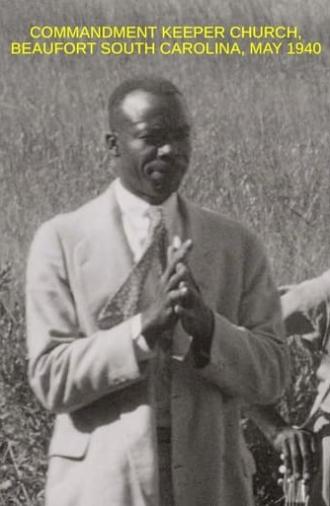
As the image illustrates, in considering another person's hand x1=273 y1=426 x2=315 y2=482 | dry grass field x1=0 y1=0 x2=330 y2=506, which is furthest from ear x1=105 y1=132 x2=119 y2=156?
dry grass field x1=0 y1=0 x2=330 y2=506

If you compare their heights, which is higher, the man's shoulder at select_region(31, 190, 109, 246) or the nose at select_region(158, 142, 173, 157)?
the nose at select_region(158, 142, 173, 157)

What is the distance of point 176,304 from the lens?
2732mm

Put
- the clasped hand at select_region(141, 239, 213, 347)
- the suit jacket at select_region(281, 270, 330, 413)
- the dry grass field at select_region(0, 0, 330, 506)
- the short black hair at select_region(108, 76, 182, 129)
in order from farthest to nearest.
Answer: the dry grass field at select_region(0, 0, 330, 506), the suit jacket at select_region(281, 270, 330, 413), the short black hair at select_region(108, 76, 182, 129), the clasped hand at select_region(141, 239, 213, 347)

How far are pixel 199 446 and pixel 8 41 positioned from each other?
2.07 m

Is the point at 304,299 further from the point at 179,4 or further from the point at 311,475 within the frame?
the point at 179,4

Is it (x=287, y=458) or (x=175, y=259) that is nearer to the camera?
(x=175, y=259)

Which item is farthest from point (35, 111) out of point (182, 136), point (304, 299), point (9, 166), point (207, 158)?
point (182, 136)

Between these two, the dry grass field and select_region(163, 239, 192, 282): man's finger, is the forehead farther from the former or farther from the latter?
the dry grass field

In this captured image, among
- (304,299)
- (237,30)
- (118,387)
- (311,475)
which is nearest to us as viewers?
(118,387)

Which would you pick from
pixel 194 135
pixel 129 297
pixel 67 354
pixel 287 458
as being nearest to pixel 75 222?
pixel 129 297

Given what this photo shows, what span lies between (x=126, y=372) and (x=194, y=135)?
214cm

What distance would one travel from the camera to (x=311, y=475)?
3088mm

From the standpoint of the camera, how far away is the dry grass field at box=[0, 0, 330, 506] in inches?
179

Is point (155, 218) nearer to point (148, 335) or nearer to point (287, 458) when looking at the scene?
point (148, 335)
